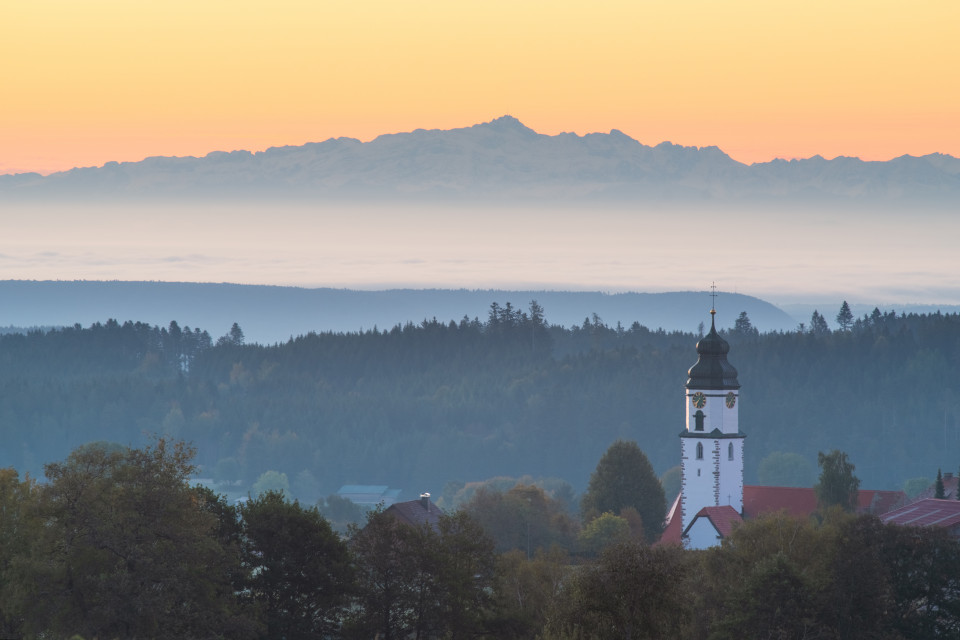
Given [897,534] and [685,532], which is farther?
[685,532]

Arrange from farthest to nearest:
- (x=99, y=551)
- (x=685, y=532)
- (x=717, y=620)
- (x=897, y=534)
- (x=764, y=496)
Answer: (x=764, y=496) < (x=685, y=532) < (x=897, y=534) < (x=717, y=620) < (x=99, y=551)

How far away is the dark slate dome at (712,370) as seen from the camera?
109688mm

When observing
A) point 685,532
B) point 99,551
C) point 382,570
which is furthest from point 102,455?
point 685,532

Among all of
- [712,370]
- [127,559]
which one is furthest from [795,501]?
[127,559]

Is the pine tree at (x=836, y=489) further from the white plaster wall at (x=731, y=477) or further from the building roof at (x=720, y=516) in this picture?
the building roof at (x=720, y=516)

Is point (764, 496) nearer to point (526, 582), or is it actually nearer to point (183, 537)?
point (526, 582)

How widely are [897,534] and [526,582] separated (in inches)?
548

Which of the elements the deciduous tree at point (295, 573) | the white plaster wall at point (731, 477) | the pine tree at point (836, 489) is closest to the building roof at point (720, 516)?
the white plaster wall at point (731, 477)

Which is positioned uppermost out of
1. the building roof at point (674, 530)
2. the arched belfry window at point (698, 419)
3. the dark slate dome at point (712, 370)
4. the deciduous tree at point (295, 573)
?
the dark slate dome at point (712, 370)

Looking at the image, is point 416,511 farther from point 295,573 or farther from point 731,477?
point 295,573

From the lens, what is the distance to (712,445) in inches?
4294

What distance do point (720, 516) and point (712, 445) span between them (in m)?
5.58

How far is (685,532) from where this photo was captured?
344 feet

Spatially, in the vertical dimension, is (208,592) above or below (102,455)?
below
